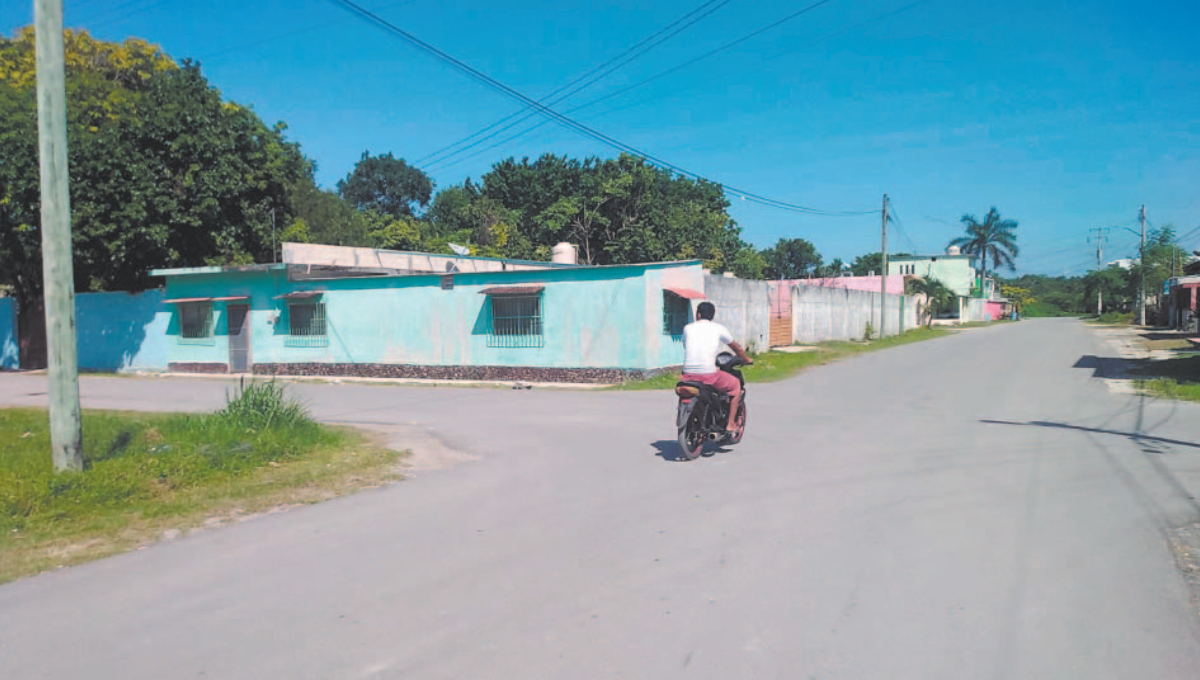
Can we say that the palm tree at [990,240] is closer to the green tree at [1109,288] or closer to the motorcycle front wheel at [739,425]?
the green tree at [1109,288]

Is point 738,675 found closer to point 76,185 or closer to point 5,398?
point 5,398

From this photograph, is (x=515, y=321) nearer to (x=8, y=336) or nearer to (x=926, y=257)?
(x=8, y=336)

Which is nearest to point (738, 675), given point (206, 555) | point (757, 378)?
point (206, 555)

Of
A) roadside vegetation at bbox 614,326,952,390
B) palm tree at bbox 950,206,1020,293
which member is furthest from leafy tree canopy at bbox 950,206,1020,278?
roadside vegetation at bbox 614,326,952,390

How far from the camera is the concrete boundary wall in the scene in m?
32.8

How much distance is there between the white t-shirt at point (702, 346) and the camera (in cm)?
872

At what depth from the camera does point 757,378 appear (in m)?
19.4

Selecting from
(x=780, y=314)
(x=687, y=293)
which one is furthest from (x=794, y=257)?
(x=687, y=293)

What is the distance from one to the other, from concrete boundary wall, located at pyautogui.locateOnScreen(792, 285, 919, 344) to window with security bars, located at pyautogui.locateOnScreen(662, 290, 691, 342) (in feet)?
42.7

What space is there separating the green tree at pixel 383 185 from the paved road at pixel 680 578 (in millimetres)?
64467

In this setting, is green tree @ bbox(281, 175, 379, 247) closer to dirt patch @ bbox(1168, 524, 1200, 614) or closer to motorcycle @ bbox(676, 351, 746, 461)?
motorcycle @ bbox(676, 351, 746, 461)

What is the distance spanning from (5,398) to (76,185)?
7887 mm

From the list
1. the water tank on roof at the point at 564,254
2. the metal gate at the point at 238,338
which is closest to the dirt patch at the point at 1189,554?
the metal gate at the point at 238,338

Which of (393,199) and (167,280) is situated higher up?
(393,199)
